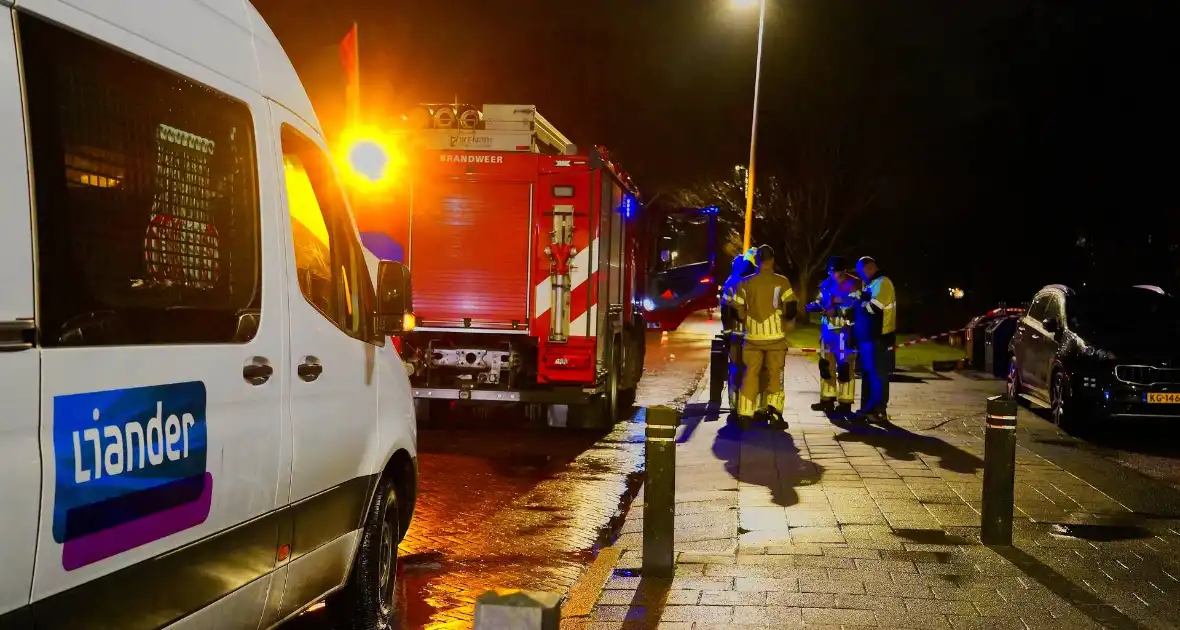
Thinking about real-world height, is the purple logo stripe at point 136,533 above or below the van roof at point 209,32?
below

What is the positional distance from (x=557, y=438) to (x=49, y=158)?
935 cm

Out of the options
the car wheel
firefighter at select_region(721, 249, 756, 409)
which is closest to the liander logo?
firefighter at select_region(721, 249, 756, 409)

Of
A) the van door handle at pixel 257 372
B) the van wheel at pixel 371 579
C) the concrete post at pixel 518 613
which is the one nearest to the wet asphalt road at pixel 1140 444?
the van wheel at pixel 371 579

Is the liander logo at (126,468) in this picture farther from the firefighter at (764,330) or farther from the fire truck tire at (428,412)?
the firefighter at (764,330)

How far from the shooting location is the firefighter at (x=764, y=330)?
1148 cm

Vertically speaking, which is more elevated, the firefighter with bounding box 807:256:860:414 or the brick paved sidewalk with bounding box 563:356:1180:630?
the firefighter with bounding box 807:256:860:414

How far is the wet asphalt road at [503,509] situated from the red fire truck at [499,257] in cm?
70

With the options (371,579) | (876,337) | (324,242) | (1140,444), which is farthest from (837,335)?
(324,242)

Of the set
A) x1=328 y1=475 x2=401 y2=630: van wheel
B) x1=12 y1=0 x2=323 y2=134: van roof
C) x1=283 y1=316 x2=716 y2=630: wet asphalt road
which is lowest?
x1=283 y1=316 x2=716 y2=630: wet asphalt road

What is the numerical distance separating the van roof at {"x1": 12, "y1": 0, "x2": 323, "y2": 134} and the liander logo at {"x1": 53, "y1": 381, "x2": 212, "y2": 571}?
3.21ft

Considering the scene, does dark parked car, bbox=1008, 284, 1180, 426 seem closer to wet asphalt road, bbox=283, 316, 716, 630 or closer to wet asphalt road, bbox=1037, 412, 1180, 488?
wet asphalt road, bbox=1037, 412, 1180, 488

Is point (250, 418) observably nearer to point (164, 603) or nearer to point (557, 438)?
point (164, 603)

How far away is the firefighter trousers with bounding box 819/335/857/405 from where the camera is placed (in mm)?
12906

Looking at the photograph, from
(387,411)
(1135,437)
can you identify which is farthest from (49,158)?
(1135,437)
